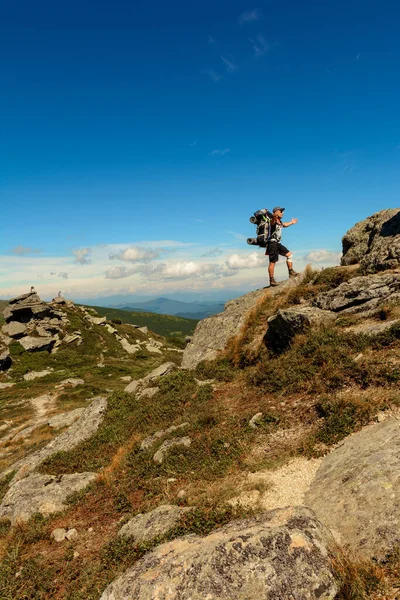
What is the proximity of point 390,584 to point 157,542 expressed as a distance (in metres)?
4.81

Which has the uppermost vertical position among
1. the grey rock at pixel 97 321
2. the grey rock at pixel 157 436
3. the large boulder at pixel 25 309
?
the large boulder at pixel 25 309

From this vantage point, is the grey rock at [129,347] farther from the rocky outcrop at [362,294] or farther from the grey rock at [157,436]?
the rocky outcrop at [362,294]

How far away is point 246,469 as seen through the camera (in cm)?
954

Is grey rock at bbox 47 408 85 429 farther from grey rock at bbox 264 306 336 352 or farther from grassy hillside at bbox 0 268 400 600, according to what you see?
grey rock at bbox 264 306 336 352

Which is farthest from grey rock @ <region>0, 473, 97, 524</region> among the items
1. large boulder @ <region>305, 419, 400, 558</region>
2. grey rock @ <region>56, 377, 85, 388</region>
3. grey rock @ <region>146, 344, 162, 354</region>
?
grey rock @ <region>146, 344, 162, 354</region>

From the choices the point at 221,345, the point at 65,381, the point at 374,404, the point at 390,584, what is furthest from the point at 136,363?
the point at 390,584

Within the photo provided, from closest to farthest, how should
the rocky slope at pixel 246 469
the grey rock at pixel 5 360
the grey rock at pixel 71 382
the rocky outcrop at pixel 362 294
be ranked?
the rocky slope at pixel 246 469, the rocky outcrop at pixel 362 294, the grey rock at pixel 71 382, the grey rock at pixel 5 360

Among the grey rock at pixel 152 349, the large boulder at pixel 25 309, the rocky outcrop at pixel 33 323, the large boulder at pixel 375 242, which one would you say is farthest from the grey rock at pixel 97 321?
the large boulder at pixel 375 242

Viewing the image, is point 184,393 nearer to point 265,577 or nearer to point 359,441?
point 359,441

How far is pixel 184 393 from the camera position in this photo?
1738 cm

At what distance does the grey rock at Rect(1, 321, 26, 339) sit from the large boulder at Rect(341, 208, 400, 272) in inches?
2166

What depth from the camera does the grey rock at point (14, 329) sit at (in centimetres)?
5681

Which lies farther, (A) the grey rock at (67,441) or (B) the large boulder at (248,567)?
(A) the grey rock at (67,441)

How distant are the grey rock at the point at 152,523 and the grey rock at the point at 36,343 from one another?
→ 52667 millimetres
